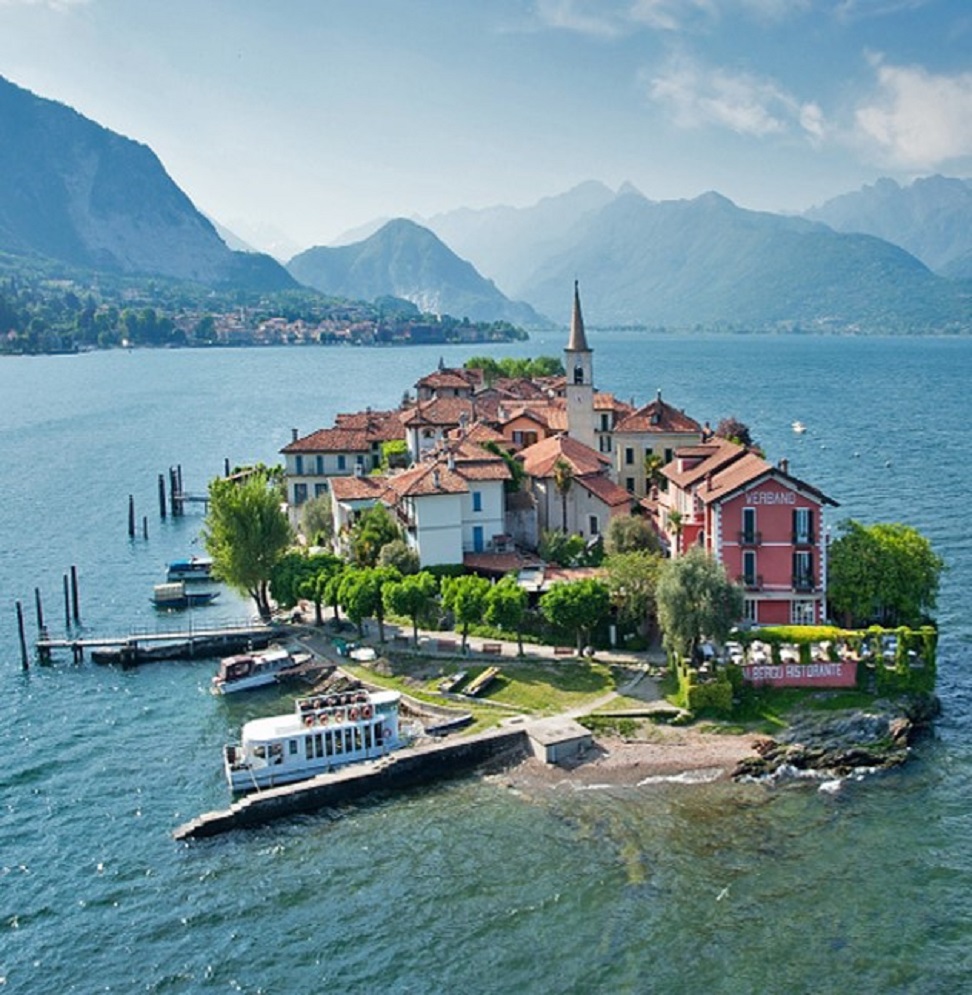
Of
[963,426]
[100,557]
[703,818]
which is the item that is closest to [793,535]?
[703,818]

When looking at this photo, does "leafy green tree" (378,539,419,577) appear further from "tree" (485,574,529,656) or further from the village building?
the village building

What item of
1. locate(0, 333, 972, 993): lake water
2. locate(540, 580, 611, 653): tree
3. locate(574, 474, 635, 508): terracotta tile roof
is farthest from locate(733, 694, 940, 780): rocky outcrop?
locate(574, 474, 635, 508): terracotta tile roof

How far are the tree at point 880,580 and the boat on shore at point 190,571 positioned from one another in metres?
53.2

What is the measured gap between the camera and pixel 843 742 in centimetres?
4959

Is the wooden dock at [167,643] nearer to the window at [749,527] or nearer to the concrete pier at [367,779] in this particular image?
the concrete pier at [367,779]

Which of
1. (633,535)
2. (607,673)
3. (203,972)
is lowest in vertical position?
(203,972)

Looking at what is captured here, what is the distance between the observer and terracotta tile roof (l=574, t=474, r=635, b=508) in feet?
243

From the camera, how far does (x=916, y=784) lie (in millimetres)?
46594

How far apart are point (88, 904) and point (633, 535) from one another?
40258 mm

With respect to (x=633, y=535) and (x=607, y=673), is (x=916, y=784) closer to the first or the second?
(x=607, y=673)

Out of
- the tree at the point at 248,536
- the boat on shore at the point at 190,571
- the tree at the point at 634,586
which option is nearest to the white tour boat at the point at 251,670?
the tree at the point at 248,536

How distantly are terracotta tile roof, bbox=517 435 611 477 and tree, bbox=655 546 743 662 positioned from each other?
72.0ft

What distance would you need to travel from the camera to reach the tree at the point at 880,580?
58.4 meters

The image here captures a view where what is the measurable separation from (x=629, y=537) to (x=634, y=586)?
1021cm
